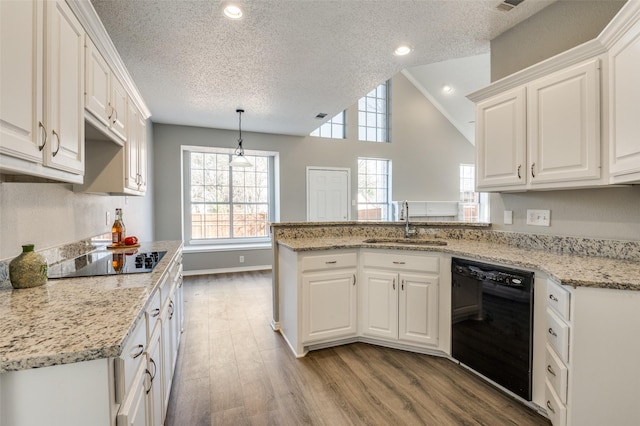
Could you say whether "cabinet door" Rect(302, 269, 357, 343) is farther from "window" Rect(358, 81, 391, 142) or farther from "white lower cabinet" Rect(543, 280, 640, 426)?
"window" Rect(358, 81, 391, 142)

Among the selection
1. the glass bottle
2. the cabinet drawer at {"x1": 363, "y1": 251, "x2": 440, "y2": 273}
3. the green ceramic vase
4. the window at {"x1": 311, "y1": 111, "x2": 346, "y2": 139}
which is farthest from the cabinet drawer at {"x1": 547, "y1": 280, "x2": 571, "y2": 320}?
the window at {"x1": 311, "y1": 111, "x2": 346, "y2": 139}

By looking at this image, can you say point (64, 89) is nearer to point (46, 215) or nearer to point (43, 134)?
point (43, 134)

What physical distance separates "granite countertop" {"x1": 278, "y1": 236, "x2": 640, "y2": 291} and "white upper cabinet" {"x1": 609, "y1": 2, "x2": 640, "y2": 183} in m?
0.48

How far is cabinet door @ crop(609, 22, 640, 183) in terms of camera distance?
1.49m

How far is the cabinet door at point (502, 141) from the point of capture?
2.16m

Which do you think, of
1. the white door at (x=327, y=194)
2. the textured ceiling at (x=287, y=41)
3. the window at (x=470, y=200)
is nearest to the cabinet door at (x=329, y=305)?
the textured ceiling at (x=287, y=41)

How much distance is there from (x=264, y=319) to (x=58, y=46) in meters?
2.83

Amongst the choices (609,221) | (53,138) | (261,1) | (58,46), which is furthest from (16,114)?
(609,221)

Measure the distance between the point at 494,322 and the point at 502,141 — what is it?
4.32ft

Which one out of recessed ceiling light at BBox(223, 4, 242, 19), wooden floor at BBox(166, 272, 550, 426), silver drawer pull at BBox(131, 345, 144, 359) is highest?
recessed ceiling light at BBox(223, 4, 242, 19)

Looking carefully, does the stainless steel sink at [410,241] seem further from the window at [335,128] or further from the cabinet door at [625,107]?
the window at [335,128]

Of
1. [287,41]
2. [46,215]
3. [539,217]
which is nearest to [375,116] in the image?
[287,41]

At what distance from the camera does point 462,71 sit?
5.88 meters

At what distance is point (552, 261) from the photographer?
182 cm
